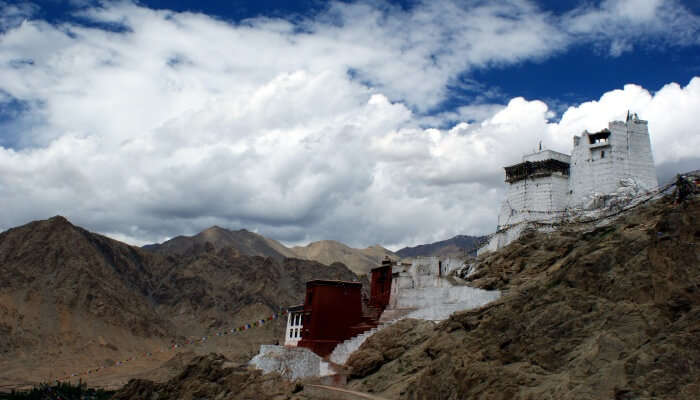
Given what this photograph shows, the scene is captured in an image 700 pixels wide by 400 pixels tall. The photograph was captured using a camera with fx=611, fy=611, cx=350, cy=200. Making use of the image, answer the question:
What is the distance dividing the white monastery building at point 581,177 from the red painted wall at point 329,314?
1229cm

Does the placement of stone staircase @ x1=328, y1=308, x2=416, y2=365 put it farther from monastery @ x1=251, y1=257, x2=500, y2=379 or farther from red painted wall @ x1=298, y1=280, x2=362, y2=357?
red painted wall @ x1=298, y1=280, x2=362, y2=357

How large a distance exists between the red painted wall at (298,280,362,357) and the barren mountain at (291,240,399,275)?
341ft

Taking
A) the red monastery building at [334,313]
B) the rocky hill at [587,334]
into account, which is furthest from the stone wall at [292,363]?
the rocky hill at [587,334]

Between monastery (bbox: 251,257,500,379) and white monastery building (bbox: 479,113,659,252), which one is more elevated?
white monastery building (bbox: 479,113,659,252)

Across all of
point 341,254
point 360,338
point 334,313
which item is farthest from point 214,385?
point 341,254

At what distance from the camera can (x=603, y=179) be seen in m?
44.7

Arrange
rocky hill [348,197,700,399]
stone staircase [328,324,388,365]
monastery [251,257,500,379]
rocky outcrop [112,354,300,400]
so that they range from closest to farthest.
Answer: rocky hill [348,197,700,399], rocky outcrop [112,354,300,400], monastery [251,257,500,379], stone staircase [328,324,388,365]

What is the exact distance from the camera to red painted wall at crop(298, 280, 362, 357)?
40.1 meters

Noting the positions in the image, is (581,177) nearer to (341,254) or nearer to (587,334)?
(587,334)

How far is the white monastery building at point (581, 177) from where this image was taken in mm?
44188

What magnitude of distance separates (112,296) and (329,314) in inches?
2306

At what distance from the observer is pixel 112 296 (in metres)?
88.9

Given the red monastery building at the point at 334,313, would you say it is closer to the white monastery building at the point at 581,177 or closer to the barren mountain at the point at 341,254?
the white monastery building at the point at 581,177

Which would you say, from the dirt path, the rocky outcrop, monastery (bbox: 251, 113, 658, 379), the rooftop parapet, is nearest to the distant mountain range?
the rooftop parapet
